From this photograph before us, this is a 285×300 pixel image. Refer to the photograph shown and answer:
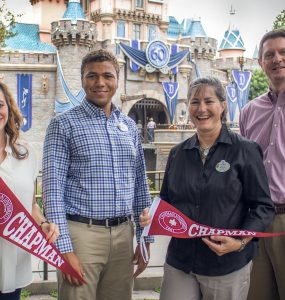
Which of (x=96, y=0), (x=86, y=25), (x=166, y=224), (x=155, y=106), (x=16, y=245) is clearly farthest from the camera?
(x=96, y=0)

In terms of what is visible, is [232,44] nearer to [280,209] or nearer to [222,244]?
[280,209]

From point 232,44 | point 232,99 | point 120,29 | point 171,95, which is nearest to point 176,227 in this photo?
point 171,95

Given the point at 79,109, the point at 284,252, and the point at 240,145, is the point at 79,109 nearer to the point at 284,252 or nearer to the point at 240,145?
the point at 240,145

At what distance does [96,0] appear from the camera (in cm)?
3181

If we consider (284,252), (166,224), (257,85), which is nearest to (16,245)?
(166,224)

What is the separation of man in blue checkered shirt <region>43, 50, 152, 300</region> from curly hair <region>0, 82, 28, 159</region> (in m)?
0.18

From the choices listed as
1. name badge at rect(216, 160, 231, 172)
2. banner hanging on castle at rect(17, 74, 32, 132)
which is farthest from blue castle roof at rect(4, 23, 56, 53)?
name badge at rect(216, 160, 231, 172)

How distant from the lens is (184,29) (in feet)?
143

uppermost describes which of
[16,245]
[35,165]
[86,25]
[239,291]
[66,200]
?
[86,25]

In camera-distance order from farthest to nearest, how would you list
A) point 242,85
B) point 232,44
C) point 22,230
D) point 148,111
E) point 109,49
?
1. point 232,44
2. point 148,111
3. point 109,49
4. point 242,85
5. point 22,230

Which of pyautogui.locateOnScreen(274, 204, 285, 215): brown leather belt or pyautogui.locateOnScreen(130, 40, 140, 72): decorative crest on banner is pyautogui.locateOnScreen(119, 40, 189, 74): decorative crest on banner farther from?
pyautogui.locateOnScreen(274, 204, 285, 215): brown leather belt

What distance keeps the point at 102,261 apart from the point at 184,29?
4257cm

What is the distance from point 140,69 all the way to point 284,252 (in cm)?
2496

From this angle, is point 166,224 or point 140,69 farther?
point 140,69
